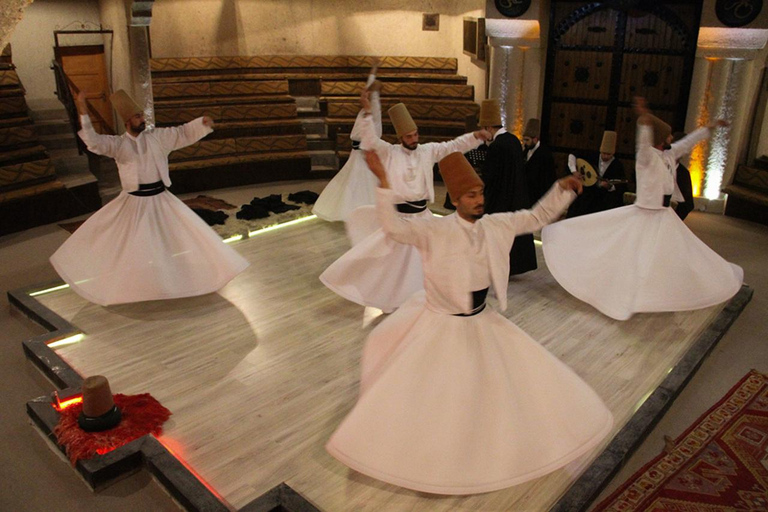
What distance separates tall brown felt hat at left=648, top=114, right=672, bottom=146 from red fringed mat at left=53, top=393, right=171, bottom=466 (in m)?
3.79

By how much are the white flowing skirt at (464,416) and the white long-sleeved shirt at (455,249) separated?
0.14 m

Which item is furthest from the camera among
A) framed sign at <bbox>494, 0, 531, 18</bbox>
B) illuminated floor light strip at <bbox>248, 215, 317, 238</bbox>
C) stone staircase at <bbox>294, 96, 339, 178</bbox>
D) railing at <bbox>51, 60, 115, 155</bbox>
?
stone staircase at <bbox>294, 96, 339, 178</bbox>

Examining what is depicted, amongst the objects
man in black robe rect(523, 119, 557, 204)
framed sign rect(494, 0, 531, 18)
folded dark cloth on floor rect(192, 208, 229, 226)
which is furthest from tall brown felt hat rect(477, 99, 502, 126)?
framed sign rect(494, 0, 531, 18)

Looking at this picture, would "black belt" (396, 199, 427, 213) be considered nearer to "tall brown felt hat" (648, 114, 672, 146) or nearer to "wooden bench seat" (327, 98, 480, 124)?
"tall brown felt hat" (648, 114, 672, 146)

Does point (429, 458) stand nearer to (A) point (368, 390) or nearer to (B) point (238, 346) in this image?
(A) point (368, 390)

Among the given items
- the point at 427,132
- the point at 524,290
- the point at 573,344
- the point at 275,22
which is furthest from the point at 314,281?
the point at 275,22

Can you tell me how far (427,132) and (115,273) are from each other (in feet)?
17.4

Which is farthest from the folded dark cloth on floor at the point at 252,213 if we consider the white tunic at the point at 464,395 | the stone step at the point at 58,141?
the white tunic at the point at 464,395

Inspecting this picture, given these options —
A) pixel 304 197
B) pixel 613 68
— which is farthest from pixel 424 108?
pixel 613 68

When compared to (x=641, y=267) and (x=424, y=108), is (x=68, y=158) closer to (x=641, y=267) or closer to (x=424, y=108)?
(x=424, y=108)

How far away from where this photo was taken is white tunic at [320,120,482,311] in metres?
4.92

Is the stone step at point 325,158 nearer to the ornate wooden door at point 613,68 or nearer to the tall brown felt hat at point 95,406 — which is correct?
the ornate wooden door at point 613,68

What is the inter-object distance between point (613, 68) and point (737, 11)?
1484mm

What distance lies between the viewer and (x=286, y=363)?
4.43m
